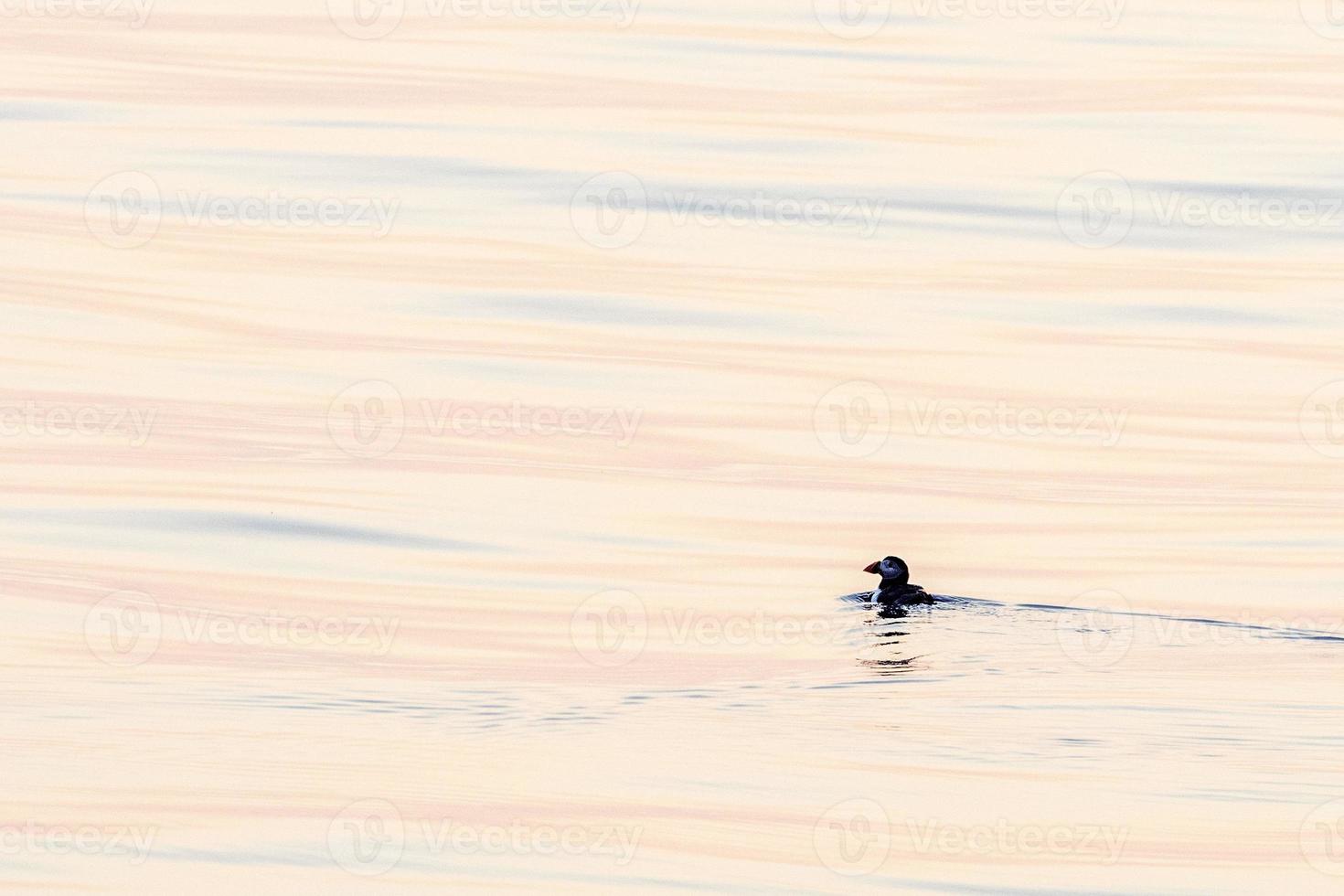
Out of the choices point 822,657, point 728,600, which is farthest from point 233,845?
point 728,600

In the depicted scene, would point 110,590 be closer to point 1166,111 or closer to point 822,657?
point 822,657

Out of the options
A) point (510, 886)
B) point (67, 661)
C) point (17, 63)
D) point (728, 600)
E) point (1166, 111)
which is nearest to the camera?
point (510, 886)

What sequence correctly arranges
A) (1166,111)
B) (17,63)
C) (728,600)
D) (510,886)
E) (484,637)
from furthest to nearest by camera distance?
1. (17,63)
2. (1166,111)
3. (728,600)
4. (484,637)
5. (510,886)

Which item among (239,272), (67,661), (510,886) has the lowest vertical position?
(510,886)

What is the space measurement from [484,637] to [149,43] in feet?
68.3

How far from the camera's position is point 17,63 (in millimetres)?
31328
